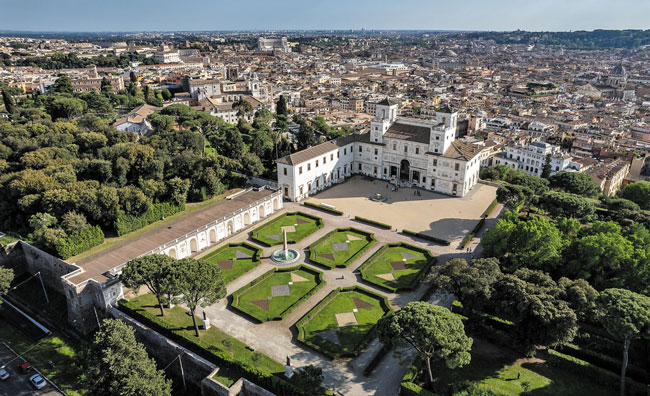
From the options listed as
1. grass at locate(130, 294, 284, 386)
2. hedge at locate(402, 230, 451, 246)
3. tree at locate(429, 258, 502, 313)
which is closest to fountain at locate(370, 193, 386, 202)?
hedge at locate(402, 230, 451, 246)

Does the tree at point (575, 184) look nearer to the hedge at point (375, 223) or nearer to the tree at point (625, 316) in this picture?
the hedge at point (375, 223)

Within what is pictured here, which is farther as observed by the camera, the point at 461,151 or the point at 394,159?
the point at 394,159

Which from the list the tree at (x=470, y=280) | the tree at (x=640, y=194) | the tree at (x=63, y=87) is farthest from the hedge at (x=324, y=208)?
the tree at (x=63, y=87)

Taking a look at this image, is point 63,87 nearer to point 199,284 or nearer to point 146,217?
point 146,217

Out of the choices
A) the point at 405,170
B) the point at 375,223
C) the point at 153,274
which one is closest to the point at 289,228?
the point at 375,223

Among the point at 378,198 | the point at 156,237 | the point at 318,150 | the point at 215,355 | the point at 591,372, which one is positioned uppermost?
the point at 318,150
